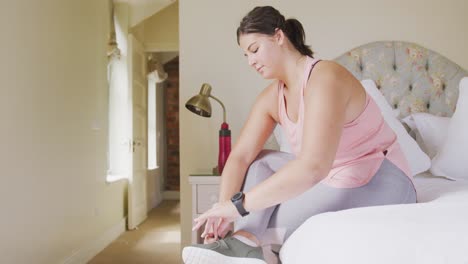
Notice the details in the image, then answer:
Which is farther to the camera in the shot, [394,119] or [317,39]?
[317,39]

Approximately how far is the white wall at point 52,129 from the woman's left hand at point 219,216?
122 cm

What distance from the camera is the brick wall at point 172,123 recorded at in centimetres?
709

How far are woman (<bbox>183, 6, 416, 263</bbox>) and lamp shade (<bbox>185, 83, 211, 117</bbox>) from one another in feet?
3.49

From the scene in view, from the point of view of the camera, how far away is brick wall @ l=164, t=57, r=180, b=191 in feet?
23.3

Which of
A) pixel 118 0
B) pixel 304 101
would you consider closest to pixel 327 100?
pixel 304 101

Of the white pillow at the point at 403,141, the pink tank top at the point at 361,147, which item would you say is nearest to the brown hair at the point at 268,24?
the pink tank top at the point at 361,147

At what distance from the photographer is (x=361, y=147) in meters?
1.30

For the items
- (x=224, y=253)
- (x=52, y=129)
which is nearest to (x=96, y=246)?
(x=52, y=129)

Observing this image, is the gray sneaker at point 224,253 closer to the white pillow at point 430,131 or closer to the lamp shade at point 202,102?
the lamp shade at point 202,102

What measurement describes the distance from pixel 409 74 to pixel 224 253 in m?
Result: 2.08

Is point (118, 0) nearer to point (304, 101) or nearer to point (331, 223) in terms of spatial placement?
point (304, 101)

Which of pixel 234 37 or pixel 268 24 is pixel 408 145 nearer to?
pixel 234 37

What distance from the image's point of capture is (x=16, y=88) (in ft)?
7.04

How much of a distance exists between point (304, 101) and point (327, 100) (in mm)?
121
